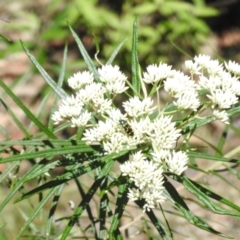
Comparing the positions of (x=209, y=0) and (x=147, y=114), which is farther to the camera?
(x=209, y=0)

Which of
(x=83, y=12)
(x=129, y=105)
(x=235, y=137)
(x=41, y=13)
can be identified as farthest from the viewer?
(x=41, y=13)

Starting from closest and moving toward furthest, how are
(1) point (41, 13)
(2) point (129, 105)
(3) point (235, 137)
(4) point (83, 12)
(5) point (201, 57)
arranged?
(2) point (129, 105), (5) point (201, 57), (4) point (83, 12), (3) point (235, 137), (1) point (41, 13)

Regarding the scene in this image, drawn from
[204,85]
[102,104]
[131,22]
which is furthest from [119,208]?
[131,22]

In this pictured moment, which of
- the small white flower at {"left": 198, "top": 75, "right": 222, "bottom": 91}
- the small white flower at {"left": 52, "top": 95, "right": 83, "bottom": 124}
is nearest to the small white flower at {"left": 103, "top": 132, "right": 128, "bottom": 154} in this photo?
the small white flower at {"left": 52, "top": 95, "right": 83, "bottom": 124}

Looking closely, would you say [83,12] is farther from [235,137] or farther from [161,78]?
[161,78]

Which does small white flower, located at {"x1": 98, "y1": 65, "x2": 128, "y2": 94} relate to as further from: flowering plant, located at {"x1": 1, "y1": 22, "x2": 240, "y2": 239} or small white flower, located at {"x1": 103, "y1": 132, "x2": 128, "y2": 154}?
small white flower, located at {"x1": 103, "y1": 132, "x2": 128, "y2": 154}

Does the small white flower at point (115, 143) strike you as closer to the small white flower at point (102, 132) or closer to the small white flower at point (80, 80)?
the small white flower at point (102, 132)

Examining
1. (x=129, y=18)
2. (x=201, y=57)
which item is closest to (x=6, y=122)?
(x=129, y=18)
